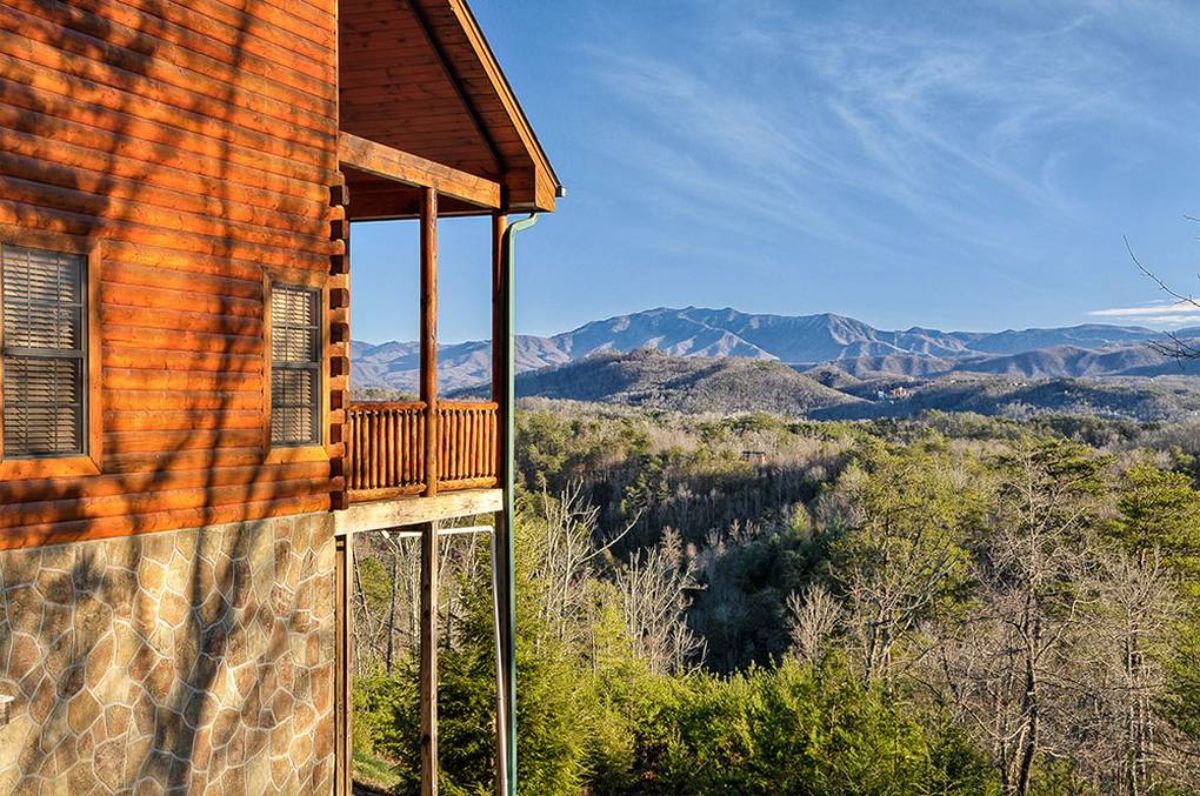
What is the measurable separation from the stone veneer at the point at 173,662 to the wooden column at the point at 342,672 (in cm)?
7

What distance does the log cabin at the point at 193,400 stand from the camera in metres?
5.32

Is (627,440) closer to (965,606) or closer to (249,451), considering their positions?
(965,606)

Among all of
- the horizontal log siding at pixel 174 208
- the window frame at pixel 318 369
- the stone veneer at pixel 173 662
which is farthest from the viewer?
the window frame at pixel 318 369

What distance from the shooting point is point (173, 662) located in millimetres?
6004

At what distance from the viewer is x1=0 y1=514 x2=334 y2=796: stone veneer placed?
207 inches

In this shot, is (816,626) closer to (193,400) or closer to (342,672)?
(342,672)

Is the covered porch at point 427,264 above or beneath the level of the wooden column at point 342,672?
above

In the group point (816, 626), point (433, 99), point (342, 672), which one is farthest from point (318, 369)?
point (816, 626)

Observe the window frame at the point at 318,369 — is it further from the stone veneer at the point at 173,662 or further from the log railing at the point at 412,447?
the stone veneer at the point at 173,662

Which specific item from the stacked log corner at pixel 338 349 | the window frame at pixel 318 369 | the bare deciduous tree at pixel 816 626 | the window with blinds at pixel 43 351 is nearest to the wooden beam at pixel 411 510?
the stacked log corner at pixel 338 349

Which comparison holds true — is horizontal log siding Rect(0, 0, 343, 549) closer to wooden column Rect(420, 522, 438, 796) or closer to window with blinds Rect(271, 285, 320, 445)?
window with blinds Rect(271, 285, 320, 445)

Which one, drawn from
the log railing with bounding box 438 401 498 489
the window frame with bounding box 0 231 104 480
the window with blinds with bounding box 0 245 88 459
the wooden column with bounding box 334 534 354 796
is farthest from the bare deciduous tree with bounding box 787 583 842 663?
the window with blinds with bounding box 0 245 88 459

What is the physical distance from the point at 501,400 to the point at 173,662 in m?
3.80

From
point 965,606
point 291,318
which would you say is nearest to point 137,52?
point 291,318
